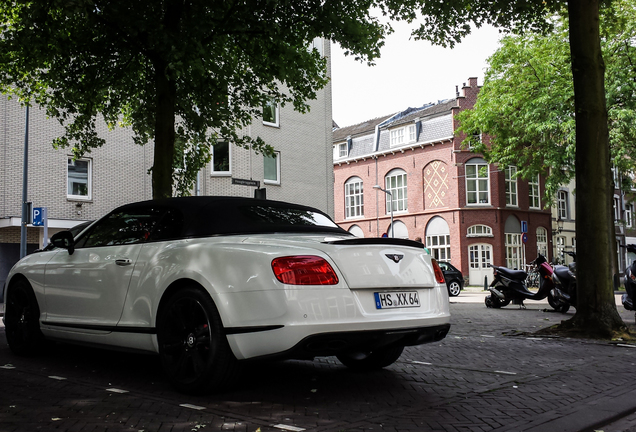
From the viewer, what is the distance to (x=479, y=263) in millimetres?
41000

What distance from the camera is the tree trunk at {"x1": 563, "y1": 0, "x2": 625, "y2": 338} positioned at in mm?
9047

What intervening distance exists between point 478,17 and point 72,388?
34.1 ft

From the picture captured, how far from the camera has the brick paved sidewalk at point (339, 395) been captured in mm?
3953

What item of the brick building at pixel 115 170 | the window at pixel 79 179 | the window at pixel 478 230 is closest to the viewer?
the brick building at pixel 115 170

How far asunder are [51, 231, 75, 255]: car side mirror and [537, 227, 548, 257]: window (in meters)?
41.5

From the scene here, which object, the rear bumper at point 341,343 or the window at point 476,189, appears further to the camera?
the window at point 476,189

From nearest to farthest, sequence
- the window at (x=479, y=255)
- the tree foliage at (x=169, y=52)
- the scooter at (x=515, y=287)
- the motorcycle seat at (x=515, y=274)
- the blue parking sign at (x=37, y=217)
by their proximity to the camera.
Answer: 1. the tree foliage at (x=169, y=52)
2. the scooter at (x=515, y=287)
3. the motorcycle seat at (x=515, y=274)
4. the blue parking sign at (x=37, y=217)
5. the window at (x=479, y=255)

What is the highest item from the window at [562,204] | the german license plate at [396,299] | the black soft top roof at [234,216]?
the window at [562,204]

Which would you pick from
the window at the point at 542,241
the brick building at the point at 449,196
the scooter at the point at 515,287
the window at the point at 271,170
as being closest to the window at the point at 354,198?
the brick building at the point at 449,196

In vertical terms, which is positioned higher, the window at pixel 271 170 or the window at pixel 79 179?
the window at pixel 271 170

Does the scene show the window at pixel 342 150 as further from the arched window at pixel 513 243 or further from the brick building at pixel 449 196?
the arched window at pixel 513 243

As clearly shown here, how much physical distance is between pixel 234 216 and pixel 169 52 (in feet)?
21.3

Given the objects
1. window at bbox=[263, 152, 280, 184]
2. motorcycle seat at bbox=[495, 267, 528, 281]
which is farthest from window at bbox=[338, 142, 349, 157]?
motorcycle seat at bbox=[495, 267, 528, 281]

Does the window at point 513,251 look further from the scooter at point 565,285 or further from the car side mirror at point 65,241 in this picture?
the car side mirror at point 65,241
